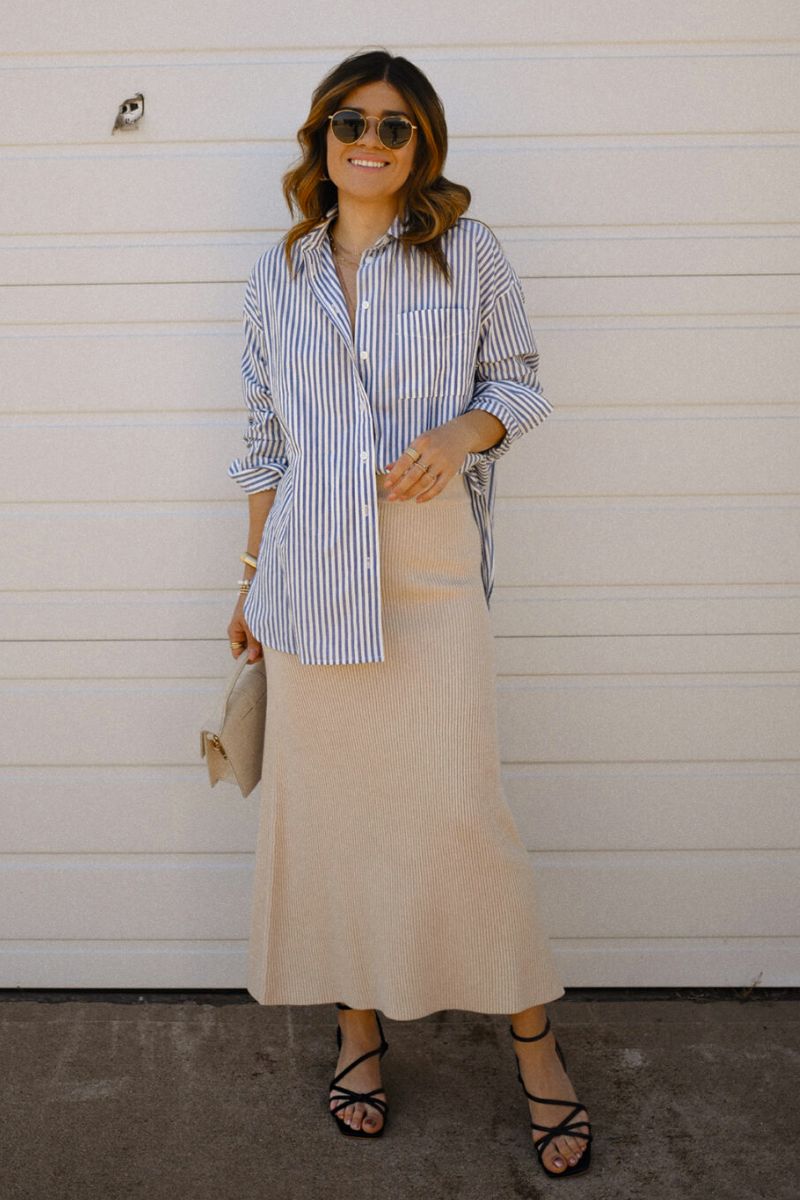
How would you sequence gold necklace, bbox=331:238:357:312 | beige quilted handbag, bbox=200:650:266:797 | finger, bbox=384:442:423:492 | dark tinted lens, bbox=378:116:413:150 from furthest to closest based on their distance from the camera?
beige quilted handbag, bbox=200:650:266:797
gold necklace, bbox=331:238:357:312
dark tinted lens, bbox=378:116:413:150
finger, bbox=384:442:423:492

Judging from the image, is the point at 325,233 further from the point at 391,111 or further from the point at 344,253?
the point at 391,111

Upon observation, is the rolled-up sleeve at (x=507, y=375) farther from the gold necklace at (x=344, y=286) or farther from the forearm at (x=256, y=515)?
the forearm at (x=256, y=515)

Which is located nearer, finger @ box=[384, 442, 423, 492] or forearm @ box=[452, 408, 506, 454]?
finger @ box=[384, 442, 423, 492]

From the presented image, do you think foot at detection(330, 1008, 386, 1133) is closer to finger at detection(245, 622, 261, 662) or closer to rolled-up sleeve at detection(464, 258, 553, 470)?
finger at detection(245, 622, 261, 662)

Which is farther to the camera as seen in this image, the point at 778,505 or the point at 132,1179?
the point at 778,505

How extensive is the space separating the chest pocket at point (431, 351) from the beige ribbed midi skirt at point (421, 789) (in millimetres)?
196

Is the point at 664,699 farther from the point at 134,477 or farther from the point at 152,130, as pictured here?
the point at 152,130

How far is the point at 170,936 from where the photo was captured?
10.6 feet

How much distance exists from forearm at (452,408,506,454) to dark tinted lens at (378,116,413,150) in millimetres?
521

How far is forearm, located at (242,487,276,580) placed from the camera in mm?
2686

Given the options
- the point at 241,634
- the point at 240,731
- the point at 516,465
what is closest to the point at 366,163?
the point at 516,465

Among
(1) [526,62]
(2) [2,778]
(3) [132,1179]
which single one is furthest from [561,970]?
(1) [526,62]

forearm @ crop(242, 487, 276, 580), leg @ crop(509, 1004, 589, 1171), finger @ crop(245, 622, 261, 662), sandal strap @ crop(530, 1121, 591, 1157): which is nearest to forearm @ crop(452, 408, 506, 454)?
forearm @ crop(242, 487, 276, 580)

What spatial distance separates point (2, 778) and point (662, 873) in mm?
1705
